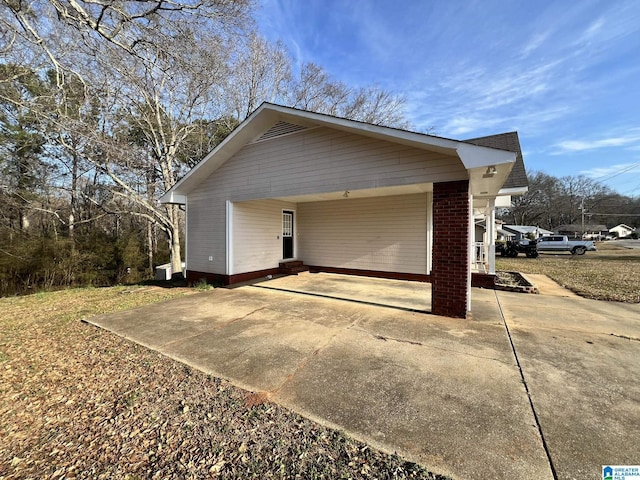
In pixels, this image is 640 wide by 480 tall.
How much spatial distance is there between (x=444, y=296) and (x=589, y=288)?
604 cm

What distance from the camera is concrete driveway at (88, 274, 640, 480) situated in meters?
1.98

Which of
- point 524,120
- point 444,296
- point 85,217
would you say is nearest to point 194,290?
point 444,296

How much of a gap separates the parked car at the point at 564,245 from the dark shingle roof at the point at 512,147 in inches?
785

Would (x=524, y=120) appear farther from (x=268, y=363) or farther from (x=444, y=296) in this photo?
(x=268, y=363)

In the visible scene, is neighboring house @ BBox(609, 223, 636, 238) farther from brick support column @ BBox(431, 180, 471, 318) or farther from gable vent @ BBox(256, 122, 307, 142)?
gable vent @ BBox(256, 122, 307, 142)

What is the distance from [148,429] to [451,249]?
4.86 m

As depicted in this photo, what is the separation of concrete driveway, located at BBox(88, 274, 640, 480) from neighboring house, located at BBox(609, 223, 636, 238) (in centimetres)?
8273

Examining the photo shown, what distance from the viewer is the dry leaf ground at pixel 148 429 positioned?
1.82m

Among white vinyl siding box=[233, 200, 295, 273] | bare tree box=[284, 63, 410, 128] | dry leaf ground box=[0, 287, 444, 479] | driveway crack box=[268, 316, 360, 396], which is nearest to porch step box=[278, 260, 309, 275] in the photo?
white vinyl siding box=[233, 200, 295, 273]

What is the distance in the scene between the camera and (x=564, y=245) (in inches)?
942

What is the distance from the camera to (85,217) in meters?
15.0

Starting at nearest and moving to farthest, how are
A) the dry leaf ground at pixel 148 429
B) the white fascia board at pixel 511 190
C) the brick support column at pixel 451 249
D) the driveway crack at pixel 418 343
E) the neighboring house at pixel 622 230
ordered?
1. the dry leaf ground at pixel 148 429
2. the driveway crack at pixel 418 343
3. the brick support column at pixel 451 249
4. the white fascia board at pixel 511 190
5. the neighboring house at pixel 622 230

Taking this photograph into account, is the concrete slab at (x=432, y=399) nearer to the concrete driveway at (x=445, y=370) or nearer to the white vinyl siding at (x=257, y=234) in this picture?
the concrete driveway at (x=445, y=370)

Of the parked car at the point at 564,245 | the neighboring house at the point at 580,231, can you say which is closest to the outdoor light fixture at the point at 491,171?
the parked car at the point at 564,245
